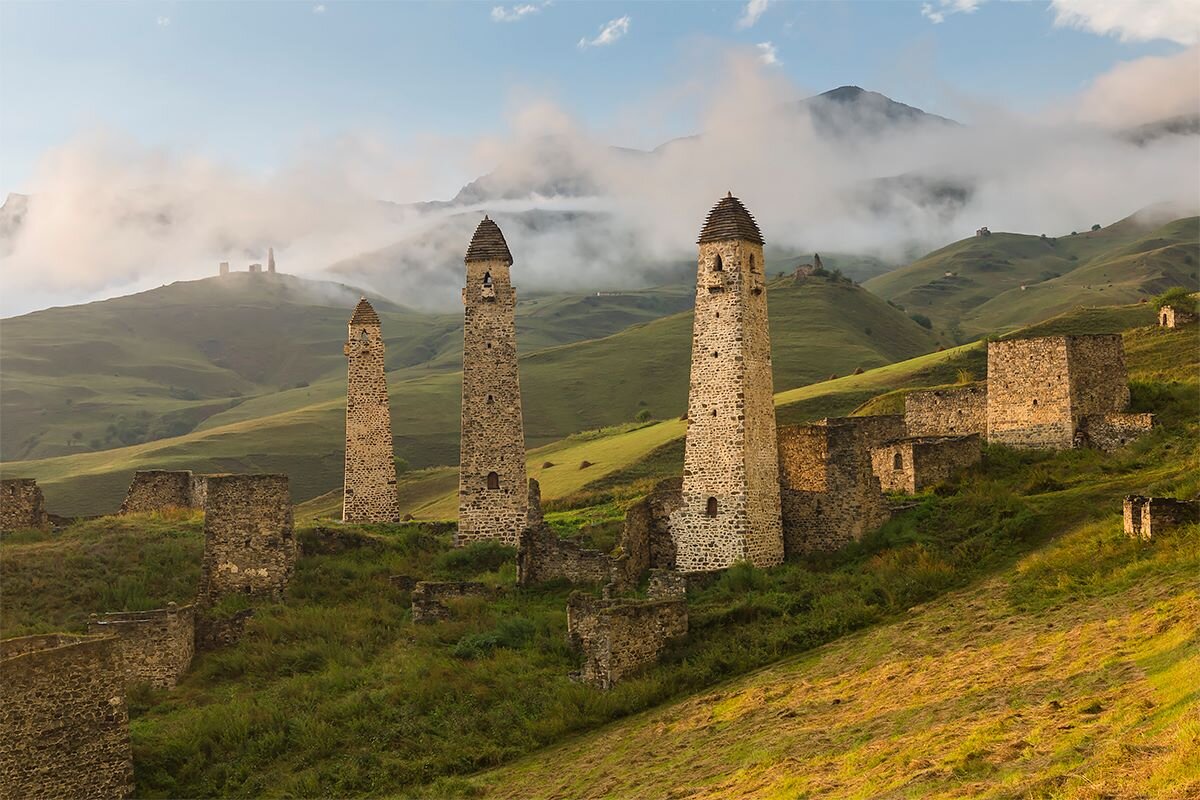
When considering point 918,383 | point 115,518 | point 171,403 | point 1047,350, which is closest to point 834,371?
point 918,383

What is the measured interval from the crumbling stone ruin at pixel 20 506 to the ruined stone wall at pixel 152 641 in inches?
320

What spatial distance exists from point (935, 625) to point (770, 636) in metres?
3.75

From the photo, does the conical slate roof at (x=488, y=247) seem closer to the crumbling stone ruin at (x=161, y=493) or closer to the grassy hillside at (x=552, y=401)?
the crumbling stone ruin at (x=161, y=493)

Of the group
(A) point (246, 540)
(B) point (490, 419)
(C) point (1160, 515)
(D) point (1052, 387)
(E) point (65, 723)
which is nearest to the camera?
(E) point (65, 723)

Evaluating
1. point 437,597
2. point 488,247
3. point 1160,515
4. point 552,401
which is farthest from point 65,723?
point 552,401

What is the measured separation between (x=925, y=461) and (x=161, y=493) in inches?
945

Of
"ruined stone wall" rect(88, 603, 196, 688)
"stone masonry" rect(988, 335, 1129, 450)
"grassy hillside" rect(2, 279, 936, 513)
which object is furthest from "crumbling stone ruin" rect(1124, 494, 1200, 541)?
"grassy hillside" rect(2, 279, 936, 513)

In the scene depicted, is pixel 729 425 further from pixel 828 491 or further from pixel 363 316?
pixel 363 316

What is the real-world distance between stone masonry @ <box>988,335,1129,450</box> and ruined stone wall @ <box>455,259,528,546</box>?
14437 mm

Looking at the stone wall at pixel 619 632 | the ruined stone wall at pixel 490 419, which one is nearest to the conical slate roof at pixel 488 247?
the ruined stone wall at pixel 490 419

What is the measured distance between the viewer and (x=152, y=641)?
26.8m

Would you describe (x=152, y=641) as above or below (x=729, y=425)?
below

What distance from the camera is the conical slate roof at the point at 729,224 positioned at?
103 ft

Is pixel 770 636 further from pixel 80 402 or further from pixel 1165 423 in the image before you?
pixel 80 402
